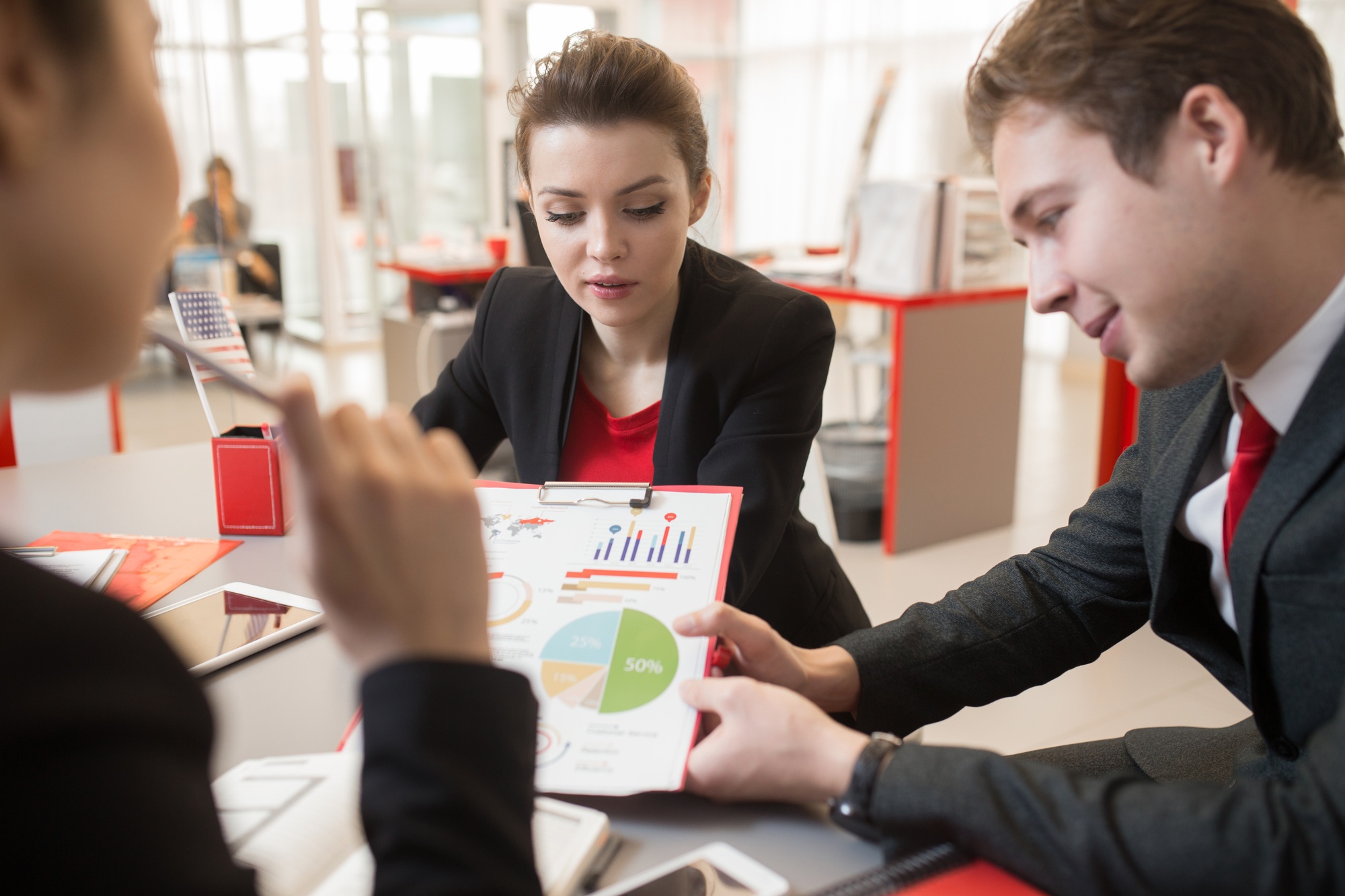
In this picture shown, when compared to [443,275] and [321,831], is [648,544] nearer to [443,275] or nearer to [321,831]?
[321,831]

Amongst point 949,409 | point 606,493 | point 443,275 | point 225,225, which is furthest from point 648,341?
Answer: point 225,225

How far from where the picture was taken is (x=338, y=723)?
2.99 ft

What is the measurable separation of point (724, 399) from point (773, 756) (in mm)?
756

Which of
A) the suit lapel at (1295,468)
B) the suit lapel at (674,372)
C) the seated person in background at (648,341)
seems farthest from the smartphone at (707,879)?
the suit lapel at (674,372)

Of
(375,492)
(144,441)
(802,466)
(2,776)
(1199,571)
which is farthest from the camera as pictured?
(144,441)

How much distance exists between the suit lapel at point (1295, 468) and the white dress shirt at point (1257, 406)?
1 centimetres

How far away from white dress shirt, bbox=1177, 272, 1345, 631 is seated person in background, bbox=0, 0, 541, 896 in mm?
703

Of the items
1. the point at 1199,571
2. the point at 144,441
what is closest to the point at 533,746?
the point at 1199,571

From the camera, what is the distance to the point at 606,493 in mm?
1049

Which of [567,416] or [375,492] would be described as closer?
[375,492]

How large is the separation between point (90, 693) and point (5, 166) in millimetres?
220

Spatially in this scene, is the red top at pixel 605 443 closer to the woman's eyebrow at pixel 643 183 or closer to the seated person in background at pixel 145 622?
the woman's eyebrow at pixel 643 183

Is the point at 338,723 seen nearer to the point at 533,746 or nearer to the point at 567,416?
the point at 533,746

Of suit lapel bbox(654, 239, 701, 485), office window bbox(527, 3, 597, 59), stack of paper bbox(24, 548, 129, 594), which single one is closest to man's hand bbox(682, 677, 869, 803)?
suit lapel bbox(654, 239, 701, 485)
